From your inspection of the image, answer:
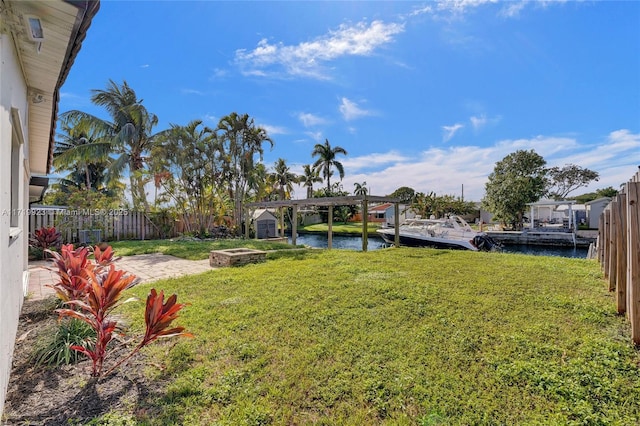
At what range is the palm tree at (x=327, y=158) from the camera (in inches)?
1351

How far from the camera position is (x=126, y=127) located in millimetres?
16047

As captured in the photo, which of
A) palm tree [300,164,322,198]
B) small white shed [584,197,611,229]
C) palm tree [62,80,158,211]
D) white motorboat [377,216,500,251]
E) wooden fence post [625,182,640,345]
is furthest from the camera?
palm tree [300,164,322,198]

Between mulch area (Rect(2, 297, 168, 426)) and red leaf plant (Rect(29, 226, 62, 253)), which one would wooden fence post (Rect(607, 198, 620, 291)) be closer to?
mulch area (Rect(2, 297, 168, 426))

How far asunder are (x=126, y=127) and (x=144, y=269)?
39.9 ft

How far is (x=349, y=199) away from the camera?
11812 millimetres

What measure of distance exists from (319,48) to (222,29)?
267cm

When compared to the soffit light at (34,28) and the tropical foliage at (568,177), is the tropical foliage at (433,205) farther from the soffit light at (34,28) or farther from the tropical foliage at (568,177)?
the soffit light at (34,28)

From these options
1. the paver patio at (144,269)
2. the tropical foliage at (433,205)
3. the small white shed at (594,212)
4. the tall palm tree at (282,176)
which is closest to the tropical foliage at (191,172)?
the paver patio at (144,269)

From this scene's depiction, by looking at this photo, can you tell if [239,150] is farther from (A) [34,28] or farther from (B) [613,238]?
(B) [613,238]

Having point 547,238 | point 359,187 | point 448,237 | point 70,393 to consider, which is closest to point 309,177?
point 359,187

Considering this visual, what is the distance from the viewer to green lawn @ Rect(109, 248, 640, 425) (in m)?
2.10

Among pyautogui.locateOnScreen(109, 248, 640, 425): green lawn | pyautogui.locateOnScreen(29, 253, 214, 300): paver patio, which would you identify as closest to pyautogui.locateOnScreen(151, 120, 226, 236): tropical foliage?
pyautogui.locateOnScreen(29, 253, 214, 300): paver patio

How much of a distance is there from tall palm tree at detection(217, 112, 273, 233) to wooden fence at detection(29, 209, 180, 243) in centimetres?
393

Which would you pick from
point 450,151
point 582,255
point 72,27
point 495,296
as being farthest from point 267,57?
point 582,255
